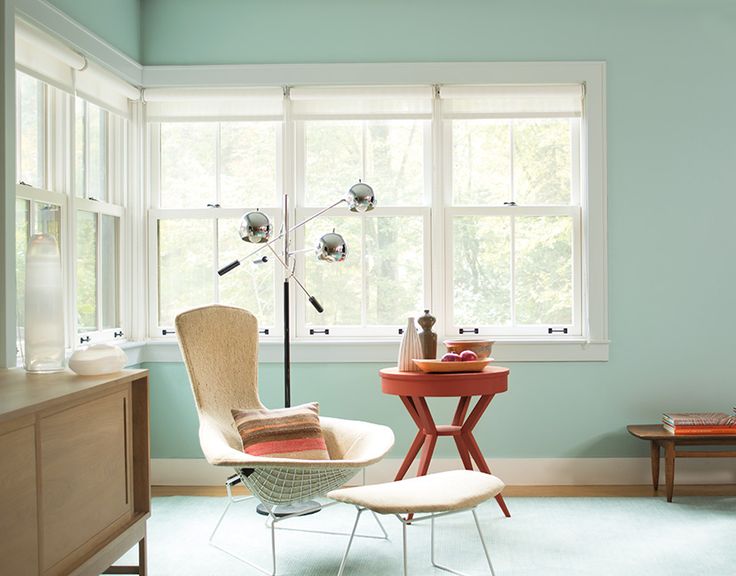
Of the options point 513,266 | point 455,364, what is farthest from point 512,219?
point 455,364

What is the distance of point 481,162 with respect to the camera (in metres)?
4.91

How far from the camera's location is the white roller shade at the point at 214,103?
4859mm

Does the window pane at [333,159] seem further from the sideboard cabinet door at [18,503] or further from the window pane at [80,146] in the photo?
the sideboard cabinet door at [18,503]

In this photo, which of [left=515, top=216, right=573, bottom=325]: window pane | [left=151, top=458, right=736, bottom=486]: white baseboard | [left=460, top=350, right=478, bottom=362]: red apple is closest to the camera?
[left=460, top=350, right=478, bottom=362]: red apple

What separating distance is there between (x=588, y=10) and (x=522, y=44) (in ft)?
1.43

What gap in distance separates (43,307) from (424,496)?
59.0 inches

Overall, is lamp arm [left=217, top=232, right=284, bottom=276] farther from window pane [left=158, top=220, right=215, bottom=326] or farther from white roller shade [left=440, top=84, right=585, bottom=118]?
white roller shade [left=440, top=84, right=585, bottom=118]

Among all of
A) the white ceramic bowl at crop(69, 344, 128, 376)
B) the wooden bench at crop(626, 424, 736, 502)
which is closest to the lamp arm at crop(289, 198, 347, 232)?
the white ceramic bowl at crop(69, 344, 128, 376)

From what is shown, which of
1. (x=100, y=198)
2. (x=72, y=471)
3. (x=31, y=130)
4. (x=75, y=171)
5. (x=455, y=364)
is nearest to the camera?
(x=72, y=471)

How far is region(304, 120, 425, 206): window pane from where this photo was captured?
16.1 feet

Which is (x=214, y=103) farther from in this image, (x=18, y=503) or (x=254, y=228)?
(x=18, y=503)

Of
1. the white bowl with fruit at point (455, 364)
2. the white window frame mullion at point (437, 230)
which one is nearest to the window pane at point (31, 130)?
the white bowl with fruit at point (455, 364)

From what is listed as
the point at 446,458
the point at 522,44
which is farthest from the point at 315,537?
the point at 522,44

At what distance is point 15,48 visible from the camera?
3.52 m
